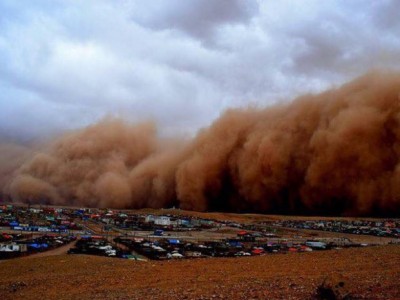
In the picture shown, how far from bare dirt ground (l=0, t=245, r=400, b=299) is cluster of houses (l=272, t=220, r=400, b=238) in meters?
14.0

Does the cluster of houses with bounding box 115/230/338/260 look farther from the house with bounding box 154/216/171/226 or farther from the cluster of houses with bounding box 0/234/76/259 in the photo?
the house with bounding box 154/216/171/226

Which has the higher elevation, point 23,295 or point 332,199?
point 332,199

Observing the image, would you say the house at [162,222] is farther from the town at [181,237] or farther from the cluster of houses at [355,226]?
the cluster of houses at [355,226]

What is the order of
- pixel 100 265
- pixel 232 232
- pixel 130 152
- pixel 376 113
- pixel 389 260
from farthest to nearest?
1. pixel 130 152
2. pixel 376 113
3. pixel 232 232
4. pixel 100 265
5. pixel 389 260

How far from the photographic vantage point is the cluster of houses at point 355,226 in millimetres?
29728

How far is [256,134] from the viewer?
52.2 metres

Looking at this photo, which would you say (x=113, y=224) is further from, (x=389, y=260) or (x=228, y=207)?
(x=389, y=260)

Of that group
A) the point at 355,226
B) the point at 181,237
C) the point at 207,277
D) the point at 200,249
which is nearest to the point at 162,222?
the point at 181,237

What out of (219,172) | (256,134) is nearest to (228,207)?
(219,172)

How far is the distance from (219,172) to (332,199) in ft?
49.4

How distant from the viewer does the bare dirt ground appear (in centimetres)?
870

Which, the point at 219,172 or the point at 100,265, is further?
the point at 219,172

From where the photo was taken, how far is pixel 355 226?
33906 mm

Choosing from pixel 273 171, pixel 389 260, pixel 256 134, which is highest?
pixel 256 134
